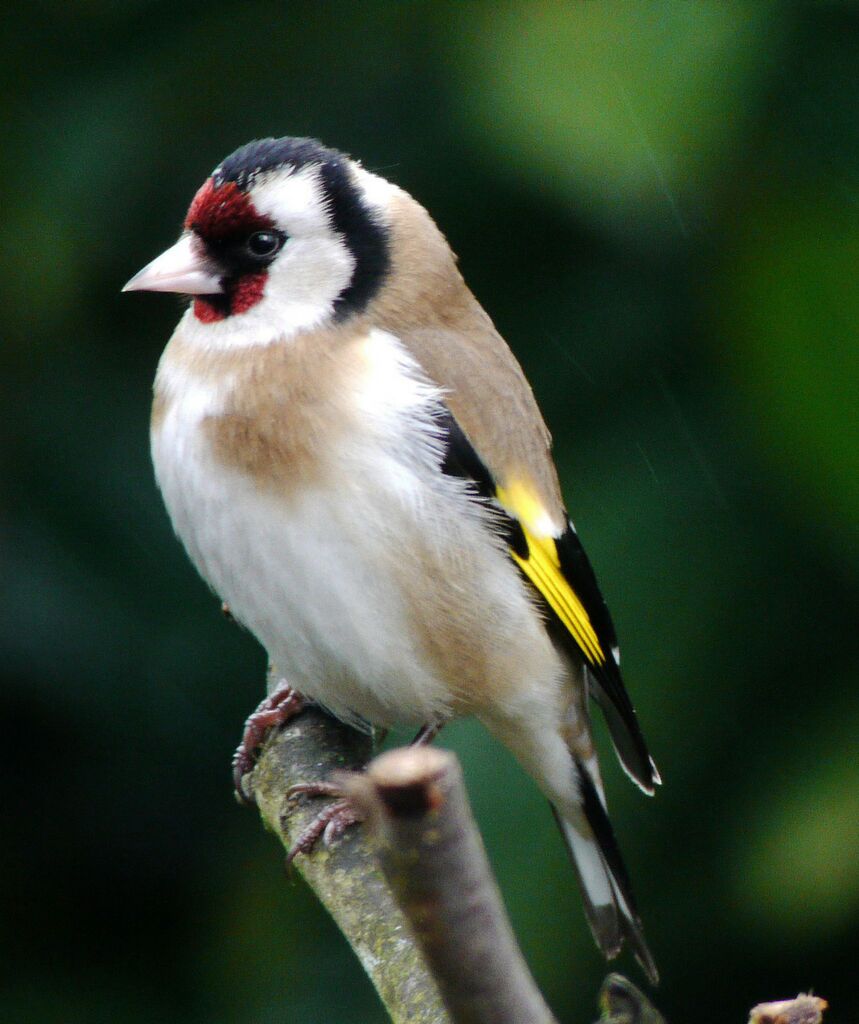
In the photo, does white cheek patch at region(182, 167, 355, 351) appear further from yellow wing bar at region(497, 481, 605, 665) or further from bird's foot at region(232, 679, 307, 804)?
bird's foot at region(232, 679, 307, 804)

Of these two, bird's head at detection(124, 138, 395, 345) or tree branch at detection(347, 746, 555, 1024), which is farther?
bird's head at detection(124, 138, 395, 345)

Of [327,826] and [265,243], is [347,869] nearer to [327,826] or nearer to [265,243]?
[327,826]

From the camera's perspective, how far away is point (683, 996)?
321 cm

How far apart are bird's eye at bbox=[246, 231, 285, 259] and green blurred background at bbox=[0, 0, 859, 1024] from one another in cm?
65

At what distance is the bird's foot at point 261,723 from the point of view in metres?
2.87

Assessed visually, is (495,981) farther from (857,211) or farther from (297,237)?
(857,211)

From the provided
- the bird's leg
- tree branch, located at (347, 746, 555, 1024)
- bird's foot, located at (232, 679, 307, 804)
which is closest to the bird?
bird's foot, located at (232, 679, 307, 804)

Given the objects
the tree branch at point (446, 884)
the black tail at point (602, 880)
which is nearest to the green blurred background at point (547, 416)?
the black tail at point (602, 880)

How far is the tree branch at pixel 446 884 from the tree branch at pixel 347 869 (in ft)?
1.45

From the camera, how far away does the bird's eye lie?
2.63 m

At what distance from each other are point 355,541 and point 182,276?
0.55 meters

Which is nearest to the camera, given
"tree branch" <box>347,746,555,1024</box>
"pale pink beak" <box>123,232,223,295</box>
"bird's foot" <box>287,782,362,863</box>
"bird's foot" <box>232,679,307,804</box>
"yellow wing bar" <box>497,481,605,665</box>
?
"tree branch" <box>347,746,555,1024</box>

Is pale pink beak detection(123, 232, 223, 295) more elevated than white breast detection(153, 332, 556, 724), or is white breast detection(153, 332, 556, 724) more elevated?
pale pink beak detection(123, 232, 223, 295)

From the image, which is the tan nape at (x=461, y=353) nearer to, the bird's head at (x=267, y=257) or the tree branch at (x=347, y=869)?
the bird's head at (x=267, y=257)
